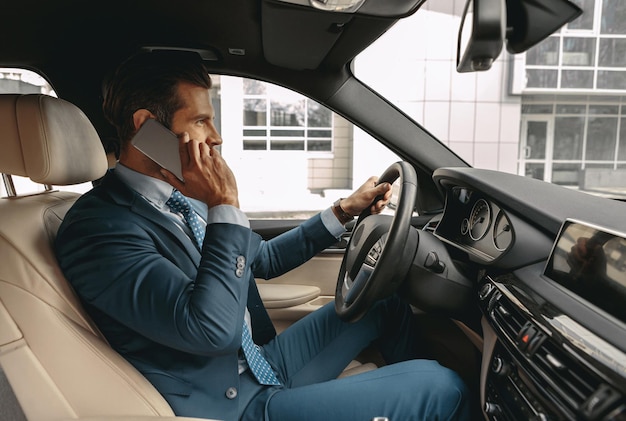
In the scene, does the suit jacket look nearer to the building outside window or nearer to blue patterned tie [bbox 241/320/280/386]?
blue patterned tie [bbox 241/320/280/386]

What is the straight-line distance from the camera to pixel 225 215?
95 centimetres

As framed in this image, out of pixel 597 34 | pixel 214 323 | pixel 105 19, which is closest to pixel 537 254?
pixel 214 323

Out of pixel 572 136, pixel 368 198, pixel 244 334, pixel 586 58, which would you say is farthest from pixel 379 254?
pixel 586 58

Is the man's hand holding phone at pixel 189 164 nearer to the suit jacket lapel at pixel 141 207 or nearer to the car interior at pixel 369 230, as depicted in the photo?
the suit jacket lapel at pixel 141 207

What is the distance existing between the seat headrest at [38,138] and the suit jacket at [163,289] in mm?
95

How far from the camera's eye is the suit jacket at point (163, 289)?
90 centimetres

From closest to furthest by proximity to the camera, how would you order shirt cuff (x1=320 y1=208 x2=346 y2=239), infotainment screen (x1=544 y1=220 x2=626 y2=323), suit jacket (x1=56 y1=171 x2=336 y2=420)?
infotainment screen (x1=544 y1=220 x2=626 y2=323) → suit jacket (x1=56 y1=171 x2=336 y2=420) → shirt cuff (x1=320 y1=208 x2=346 y2=239)

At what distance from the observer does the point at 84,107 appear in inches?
67.7

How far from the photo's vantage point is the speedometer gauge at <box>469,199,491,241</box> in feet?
4.12

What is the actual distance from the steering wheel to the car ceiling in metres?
0.49

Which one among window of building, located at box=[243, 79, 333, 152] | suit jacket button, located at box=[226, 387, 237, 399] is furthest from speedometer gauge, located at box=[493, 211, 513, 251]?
window of building, located at box=[243, 79, 333, 152]

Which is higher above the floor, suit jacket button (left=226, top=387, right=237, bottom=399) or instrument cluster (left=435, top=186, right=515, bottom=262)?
instrument cluster (left=435, top=186, right=515, bottom=262)

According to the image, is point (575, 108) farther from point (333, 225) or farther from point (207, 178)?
point (207, 178)

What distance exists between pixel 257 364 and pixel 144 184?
526 millimetres
